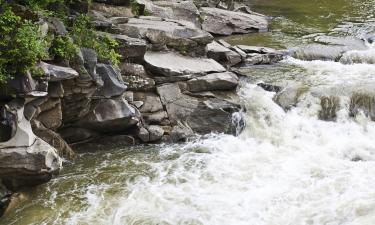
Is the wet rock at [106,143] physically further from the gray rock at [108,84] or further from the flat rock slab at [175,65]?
the flat rock slab at [175,65]

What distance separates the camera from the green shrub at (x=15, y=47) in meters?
8.42

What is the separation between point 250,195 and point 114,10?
8755 millimetres

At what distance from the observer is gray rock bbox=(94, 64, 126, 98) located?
35.1 ft

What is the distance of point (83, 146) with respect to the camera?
11.3 meters

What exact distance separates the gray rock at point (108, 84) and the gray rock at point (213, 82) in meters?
2.57

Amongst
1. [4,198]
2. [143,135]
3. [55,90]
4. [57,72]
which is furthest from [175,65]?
[4,198]

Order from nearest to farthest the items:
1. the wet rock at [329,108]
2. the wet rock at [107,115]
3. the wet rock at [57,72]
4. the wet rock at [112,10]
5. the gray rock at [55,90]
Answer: the wet rock at [57,72]
the gray rock at [55,90]
the wet rock at [107,115]
the wet rock at [329,108]
the wet rock at [112,10]

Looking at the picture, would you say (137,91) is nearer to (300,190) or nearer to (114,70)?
(114,70)

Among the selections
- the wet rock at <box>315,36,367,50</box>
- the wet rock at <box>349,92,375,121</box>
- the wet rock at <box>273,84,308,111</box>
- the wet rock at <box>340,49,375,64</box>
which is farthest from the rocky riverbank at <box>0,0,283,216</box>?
the wet rock at <box>349,92,375,121</box>

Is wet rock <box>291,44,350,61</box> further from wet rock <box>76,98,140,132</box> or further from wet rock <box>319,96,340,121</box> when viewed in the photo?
wet rock <box>76,98,140,132</box>

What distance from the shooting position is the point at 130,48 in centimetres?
1230

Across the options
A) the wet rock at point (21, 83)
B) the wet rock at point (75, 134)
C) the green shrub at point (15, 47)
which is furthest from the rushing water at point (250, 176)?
the green shrub at point (15, 47)

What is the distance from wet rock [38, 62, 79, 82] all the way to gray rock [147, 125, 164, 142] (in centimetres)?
290

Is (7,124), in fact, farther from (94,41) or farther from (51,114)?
(94,41)
